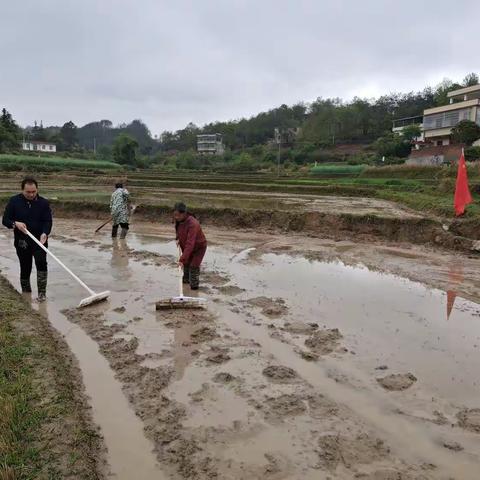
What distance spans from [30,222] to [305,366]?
4729mm

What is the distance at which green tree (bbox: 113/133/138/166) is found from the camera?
5994 centimetres

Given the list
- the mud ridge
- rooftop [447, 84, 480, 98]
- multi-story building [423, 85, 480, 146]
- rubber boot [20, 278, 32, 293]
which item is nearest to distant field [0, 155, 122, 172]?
the mud ridge

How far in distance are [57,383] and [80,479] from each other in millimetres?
1453

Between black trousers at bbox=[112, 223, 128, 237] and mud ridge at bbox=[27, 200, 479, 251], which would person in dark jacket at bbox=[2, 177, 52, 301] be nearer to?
black trousers at bbox=[112, 223, 128, 237]

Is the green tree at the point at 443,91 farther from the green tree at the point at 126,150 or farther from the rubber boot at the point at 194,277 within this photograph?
the rubber boot at the point at 194,277

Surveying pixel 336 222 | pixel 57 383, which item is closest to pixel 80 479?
pixel 57 383

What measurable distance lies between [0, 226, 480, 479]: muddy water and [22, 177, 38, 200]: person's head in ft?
5.65

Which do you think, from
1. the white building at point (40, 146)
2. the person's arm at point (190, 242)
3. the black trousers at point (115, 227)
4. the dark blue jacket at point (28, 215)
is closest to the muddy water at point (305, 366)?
the person's arm at point (190, 242)

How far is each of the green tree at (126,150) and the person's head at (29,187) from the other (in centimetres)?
5496

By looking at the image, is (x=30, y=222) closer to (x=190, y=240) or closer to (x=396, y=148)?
(x=190, y=240)

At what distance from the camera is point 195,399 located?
4.44 metres

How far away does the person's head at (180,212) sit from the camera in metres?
7.86

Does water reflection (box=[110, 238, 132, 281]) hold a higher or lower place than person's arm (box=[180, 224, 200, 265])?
lower

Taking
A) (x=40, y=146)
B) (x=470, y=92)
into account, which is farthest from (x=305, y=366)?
(x=40, y=146)
